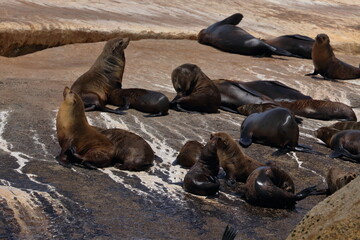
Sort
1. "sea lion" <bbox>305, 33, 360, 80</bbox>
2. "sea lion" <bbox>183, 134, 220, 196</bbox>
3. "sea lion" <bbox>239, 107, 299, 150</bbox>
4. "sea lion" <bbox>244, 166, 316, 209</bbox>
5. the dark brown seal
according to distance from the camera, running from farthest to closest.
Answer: "sea lion" <bbox>305, 33, 360, 80</bbox>, "sea lion" <bbox>239, 107, 299, 150</bbox>, the dark brown seal, "sea lion" <bbox>183, 134, 220, 196</bbox>, "sea lion" <bbox>244, 166, 316, 209</bbox>

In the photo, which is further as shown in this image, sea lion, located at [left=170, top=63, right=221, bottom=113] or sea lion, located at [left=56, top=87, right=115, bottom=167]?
sea lion, located at [left=170, top=63, right=221, bottom=113]

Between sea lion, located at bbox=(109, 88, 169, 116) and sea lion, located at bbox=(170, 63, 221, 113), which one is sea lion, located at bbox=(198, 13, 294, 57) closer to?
sea lion, located at bbox=(170, 63, 221, 113)

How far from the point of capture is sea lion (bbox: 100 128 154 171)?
25.3 ft

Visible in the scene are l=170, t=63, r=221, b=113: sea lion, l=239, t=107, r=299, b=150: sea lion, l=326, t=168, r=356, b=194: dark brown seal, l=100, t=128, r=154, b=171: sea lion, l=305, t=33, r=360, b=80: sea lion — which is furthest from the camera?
l=305, t=33, r=360, b=80: sea lion

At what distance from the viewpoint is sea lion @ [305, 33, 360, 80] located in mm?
14070

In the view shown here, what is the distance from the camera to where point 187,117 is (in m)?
10.2

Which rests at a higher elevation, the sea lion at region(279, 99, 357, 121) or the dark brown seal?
the dark brown seal

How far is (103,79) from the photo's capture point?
35.0 ft

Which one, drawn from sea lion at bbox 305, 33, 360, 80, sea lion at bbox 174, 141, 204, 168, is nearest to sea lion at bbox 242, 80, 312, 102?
sea lion at bbox 305, 33, 360, 80

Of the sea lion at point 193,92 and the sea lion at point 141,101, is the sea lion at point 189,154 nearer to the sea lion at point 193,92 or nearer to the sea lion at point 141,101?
the sea lion at point 141,101

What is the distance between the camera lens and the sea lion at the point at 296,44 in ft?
52.3

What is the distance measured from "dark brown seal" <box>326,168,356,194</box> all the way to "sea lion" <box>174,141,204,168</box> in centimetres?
120

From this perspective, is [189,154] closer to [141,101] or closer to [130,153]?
[130,153]

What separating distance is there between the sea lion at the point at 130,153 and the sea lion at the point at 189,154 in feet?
0.95
